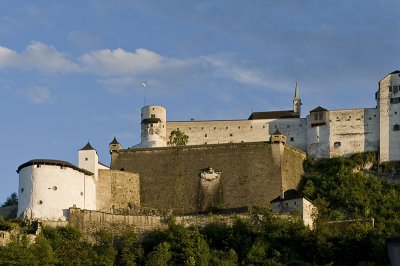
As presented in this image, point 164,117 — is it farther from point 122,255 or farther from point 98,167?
point 122,255

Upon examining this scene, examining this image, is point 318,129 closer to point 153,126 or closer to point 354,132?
point 354,132

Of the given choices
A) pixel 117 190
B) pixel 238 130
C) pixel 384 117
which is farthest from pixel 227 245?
pixel 384 117

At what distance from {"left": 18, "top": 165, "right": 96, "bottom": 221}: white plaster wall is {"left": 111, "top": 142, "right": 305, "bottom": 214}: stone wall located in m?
7.39

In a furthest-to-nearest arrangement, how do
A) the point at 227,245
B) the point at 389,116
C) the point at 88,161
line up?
the point at 389,116
the point at 88,161
the point at 227,245

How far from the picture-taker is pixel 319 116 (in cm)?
5597

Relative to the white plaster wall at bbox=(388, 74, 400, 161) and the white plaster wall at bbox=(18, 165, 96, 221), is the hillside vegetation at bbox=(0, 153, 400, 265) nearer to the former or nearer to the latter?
the white plaster wall at bbox=(18, 165, 96, 221)

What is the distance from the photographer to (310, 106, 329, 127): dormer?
55844mm

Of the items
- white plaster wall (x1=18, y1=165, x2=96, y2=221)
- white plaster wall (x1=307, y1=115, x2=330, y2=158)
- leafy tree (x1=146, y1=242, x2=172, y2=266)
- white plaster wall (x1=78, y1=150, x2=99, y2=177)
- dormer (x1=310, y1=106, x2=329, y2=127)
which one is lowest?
leafy tree (x1=146, y1=242, x2=172, y2=266)

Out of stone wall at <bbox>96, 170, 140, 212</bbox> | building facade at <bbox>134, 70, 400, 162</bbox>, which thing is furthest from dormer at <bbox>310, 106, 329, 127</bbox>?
stone wall at <bbox>96, 170, 140, 212</bbox>

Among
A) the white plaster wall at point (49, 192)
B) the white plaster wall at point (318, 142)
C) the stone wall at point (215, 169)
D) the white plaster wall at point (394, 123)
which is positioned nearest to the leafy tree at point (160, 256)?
the white plaster wall at point (49, 192)

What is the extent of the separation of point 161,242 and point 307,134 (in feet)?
62.3

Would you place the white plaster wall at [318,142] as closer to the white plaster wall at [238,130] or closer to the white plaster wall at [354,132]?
the white plaster wall at [354,132]

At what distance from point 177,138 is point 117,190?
345 inches

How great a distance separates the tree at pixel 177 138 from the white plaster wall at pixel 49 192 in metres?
12.8
